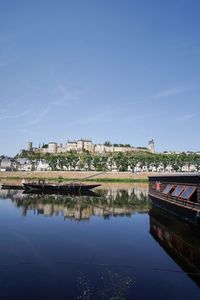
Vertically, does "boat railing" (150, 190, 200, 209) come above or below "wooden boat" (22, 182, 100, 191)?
above

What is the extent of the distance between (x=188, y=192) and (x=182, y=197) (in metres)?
1.16

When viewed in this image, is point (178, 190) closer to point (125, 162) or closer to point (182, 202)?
point (182, 202)

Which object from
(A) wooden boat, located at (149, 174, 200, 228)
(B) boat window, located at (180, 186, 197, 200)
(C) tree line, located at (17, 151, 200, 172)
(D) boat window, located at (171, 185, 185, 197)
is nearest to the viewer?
Result: (A) wooden boat, located at (149, 174, 200, 228)

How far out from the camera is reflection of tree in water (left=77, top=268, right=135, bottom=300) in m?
14.7

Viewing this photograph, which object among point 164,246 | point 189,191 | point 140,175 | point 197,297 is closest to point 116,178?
point 140,175

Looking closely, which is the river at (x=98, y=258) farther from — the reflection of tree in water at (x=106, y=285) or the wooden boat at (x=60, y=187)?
the wooden boat at (x=60, y=187)

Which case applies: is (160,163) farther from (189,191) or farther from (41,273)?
(41,273)

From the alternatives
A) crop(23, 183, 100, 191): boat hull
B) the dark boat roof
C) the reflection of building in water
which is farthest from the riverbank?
the reflection of building in water

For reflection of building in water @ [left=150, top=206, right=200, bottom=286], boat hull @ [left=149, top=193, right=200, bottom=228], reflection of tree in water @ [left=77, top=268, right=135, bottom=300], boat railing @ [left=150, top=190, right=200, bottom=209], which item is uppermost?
boat railing @ [left=150, top=190, right=200, bottom=209]

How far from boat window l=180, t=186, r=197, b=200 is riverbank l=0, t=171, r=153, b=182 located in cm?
9692

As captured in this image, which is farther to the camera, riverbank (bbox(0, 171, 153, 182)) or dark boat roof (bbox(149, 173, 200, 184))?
riverbank (bbox(0, 171, 153, 182))

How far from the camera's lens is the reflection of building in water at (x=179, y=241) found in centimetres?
1975

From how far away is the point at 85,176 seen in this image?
468 feet

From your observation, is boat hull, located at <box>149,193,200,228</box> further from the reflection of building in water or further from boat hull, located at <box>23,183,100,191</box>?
boat hull, located at <box>23,183,100,191</box>
